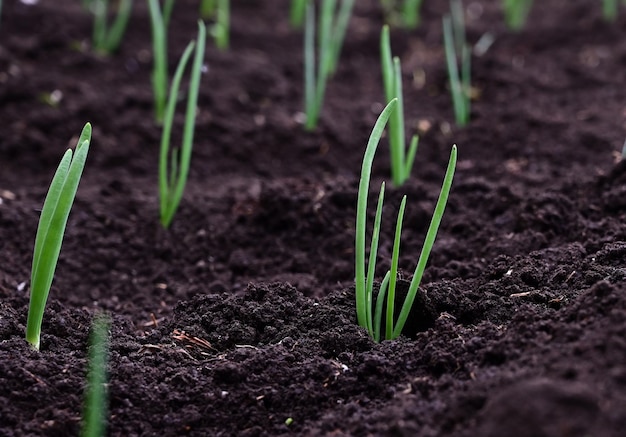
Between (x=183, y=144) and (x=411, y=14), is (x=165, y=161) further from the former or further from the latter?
(x=411, y=14)

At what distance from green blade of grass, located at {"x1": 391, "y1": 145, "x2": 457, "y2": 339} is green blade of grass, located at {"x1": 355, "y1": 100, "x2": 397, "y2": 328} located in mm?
64

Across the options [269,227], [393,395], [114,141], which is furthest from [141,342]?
[114,141]

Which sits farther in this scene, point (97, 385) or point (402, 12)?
point (402, 12)

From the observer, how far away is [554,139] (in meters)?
2.40

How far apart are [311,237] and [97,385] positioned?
3.25ft

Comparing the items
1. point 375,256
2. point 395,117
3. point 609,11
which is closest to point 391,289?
point 375,256

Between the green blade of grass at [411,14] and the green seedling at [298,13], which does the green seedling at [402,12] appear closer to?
the green blade of grass at [411,14]

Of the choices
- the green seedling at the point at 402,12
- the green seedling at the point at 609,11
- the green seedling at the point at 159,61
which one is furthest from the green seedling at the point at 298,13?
the green seedling at the point at 609,11

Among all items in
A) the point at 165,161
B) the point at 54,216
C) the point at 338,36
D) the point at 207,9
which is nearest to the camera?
the point at 54,216

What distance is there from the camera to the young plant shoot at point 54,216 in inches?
50.8

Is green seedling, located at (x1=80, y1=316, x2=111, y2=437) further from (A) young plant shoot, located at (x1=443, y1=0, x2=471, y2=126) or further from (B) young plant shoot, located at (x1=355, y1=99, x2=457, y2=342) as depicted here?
(A) young plant shoot, located at (x1=443, y1=0, x2=471, y2=126)

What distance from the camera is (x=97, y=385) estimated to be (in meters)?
1.02

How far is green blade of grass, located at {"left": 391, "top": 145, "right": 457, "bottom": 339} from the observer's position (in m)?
1.29

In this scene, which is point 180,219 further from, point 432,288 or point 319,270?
point 432,288
